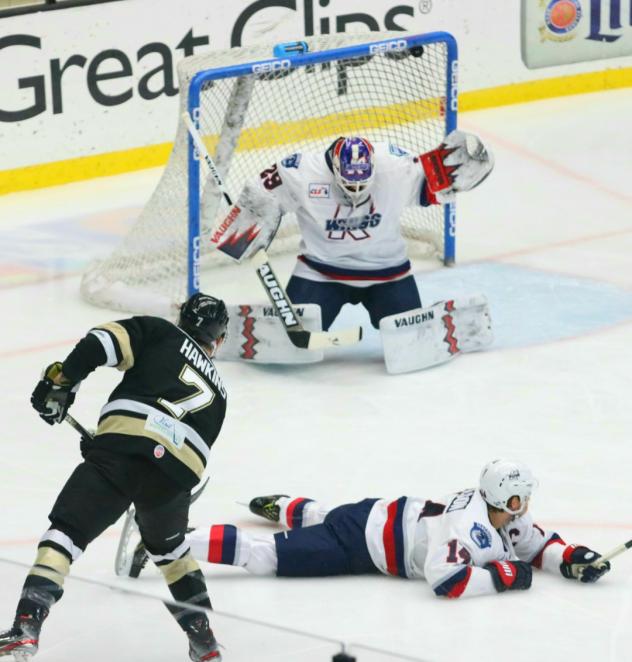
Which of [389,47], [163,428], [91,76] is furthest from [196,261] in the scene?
[163,428]

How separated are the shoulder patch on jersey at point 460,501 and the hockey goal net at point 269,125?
2404 millimetres

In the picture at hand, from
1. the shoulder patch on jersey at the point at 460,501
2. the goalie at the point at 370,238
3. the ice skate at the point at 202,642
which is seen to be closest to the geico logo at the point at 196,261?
the goalie at the point at 370,238

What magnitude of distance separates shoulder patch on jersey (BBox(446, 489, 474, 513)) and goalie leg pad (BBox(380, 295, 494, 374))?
5.96 feet

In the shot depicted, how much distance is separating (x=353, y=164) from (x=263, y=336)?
0.70 metres

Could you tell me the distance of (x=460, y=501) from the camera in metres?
4.53

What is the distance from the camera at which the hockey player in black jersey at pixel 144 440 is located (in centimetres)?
404

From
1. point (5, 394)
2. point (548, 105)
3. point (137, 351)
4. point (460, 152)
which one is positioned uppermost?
point (137, 351)

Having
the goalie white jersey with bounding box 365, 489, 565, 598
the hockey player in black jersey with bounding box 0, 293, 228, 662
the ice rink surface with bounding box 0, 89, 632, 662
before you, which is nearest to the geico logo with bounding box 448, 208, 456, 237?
the ice rink surface with bounding box 0, 89, 632, 662

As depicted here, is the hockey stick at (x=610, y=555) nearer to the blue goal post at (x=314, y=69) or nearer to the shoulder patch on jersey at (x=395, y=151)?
the shoulder patch on jersey at (x=395, y=151)

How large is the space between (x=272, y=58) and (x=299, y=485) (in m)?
2.33

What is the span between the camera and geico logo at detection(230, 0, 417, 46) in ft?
29.7

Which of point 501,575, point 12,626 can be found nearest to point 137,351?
point 12,626

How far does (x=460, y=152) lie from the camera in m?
6.64

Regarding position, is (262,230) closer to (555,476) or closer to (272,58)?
(272,58)
